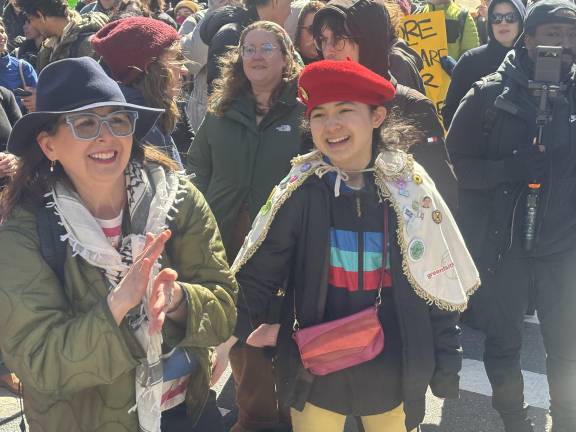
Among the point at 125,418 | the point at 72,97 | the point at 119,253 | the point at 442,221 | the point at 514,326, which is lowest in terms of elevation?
the point at 514,326

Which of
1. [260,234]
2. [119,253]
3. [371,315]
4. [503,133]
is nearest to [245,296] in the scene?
[260,234]

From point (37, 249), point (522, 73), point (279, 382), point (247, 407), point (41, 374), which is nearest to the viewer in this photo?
point (41, 374)

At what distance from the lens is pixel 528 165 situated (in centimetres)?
337

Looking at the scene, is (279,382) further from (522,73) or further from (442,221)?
(522,73)

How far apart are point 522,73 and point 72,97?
224cm

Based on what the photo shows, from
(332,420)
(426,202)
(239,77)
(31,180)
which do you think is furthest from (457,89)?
(31,180)

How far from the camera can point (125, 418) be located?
6.72 feet

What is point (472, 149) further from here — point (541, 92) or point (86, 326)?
point (86, 326)

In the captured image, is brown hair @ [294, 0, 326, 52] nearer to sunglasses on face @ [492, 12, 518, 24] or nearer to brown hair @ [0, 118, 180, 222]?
sunglasses on face @ [492, 12, 518, 24]

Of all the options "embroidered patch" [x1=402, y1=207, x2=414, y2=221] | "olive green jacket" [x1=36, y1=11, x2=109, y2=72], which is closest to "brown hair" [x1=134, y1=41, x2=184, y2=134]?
"olive green jacket" [x1=36, y1=11, x2=109, y2=72]

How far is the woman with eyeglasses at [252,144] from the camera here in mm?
3688

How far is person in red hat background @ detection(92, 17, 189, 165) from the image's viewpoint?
326cm

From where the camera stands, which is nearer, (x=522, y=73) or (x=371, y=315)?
(x=371, y=315)

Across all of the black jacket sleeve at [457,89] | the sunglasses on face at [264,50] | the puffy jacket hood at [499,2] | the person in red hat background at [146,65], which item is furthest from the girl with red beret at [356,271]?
the puffy jacket hood at [499,2]
